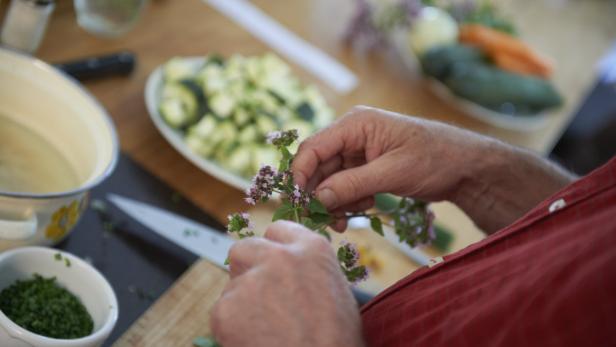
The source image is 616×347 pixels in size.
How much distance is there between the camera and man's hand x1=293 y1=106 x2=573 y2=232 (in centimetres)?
Result: 87

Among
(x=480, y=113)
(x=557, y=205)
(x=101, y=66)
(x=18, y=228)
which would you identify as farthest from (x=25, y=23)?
(x=480, y=113)

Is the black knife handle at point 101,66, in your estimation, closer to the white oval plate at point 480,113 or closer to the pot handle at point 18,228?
the pot handle at point 18,228

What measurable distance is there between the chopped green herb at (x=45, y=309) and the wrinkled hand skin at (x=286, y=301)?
0.27 metres

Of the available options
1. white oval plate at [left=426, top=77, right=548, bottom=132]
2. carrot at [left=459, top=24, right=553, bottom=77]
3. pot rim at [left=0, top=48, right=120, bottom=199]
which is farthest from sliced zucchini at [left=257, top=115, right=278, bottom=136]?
carrot at [left=459, top=24, right=553, bottom=77]

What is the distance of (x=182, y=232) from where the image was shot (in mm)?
1058

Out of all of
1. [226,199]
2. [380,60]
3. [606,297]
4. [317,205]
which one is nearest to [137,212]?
[226,199]

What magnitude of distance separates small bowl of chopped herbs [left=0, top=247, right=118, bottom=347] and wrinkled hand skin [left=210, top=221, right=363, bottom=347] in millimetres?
229

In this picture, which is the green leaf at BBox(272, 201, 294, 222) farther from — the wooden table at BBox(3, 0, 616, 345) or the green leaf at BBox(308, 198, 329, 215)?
the wooden table at BBox(3, 0, 616, 345)

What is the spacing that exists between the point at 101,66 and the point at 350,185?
2.36 ft

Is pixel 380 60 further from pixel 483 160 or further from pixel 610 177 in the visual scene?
pixel 610 177

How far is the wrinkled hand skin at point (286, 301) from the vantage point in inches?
24.4

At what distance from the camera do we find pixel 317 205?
2.69 feet

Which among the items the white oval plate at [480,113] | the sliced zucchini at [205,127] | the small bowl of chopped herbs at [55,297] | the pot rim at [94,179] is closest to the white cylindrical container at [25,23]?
the pot rim at [94,179]

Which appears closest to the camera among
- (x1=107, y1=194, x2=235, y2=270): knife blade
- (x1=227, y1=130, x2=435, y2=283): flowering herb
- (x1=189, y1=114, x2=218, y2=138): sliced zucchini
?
(x1=227, y1=130, x2=435, y2=283): flowering herb
